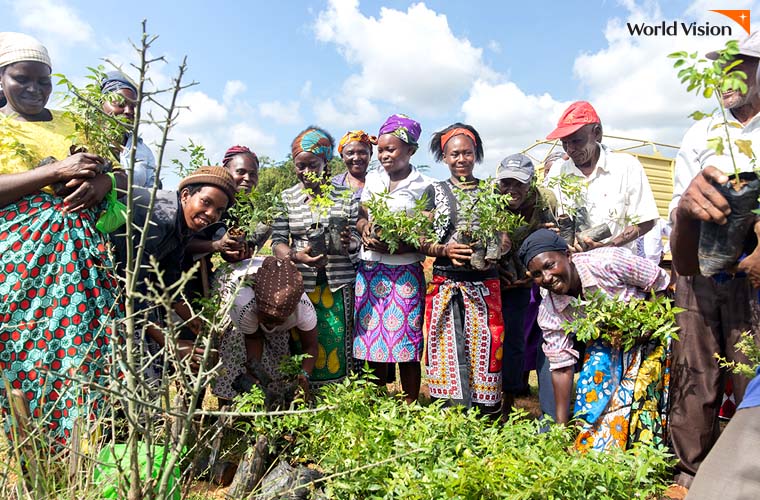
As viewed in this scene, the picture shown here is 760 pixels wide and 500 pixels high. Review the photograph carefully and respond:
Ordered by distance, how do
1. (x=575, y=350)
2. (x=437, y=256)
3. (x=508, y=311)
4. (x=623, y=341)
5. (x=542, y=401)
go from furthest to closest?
1. (x=508, y=311)
2. (x=437, y=256)
3. (x=542, y=401)
4. (x=575, y=350)
5. (x=623, y=341)

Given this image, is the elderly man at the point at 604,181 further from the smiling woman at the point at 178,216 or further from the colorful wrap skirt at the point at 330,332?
the smiling woman at the point at 178,216

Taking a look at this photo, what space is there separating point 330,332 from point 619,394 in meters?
2.01

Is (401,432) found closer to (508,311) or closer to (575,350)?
(575,350)

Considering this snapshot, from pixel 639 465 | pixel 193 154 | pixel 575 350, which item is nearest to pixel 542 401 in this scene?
pixel 575 350

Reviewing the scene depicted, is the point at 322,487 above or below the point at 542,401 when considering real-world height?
below

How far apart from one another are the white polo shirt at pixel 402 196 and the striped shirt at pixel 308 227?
5.0 inches

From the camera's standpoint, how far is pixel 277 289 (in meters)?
3.42

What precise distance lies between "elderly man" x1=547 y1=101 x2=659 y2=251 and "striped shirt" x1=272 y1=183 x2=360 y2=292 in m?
1.48

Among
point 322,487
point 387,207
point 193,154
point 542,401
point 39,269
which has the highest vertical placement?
point 193,154

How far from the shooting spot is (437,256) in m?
3.81

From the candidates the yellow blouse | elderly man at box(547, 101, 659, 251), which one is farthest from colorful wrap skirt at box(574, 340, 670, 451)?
the yellow blouse

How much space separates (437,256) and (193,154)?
1758 mm

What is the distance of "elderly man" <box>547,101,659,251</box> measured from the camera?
3.74 metres

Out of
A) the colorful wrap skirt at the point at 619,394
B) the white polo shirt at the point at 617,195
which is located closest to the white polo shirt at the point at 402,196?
the white polo shirt at the point at 617,195
